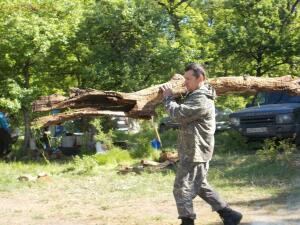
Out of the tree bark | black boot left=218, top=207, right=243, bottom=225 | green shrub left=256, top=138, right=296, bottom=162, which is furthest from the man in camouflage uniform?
the tree bark

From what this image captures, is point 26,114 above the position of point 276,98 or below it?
below

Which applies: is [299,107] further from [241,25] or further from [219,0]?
[219,0]

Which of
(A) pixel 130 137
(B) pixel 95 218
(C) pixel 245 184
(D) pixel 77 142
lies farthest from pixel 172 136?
(B) pixel 95 218

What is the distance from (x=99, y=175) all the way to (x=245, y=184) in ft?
10.2

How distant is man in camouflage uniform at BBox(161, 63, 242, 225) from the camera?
5422 mm

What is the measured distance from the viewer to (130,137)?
17719mm

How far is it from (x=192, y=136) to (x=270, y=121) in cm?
805

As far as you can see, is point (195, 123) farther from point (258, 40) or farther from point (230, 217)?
point (258, 40)

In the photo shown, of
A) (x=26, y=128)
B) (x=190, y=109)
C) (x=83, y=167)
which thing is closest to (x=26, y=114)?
(x=26, y=128)

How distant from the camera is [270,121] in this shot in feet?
43.0

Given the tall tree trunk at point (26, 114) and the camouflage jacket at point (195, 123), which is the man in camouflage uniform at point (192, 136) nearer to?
the camouflage jacket at point (195, 123)

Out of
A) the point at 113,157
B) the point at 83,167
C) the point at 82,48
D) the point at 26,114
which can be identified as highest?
the point at 82,48

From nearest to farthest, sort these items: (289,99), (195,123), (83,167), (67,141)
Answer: (195,123) → (83,167) → (289,99) → (67,141)

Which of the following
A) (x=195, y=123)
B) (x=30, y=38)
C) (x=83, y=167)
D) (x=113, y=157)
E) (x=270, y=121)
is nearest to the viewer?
(x=195, y=123)
